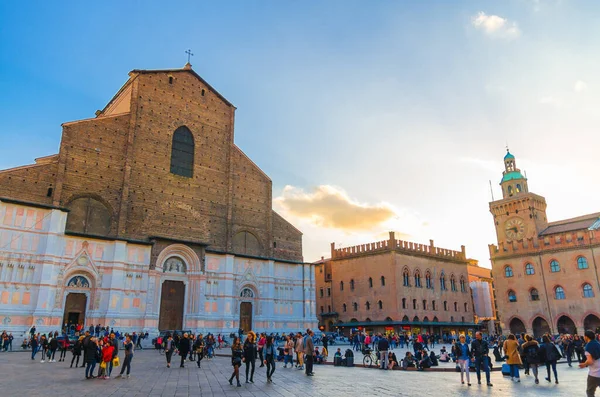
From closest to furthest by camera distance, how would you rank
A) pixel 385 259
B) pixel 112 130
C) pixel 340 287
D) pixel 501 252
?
pixel 112 130 → pixel 385 259 → pixel 340 287 → pixel 501 252

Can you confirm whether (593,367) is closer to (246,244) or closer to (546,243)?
(246,244)

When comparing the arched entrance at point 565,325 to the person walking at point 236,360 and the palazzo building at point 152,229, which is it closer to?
the palazzo building at point 152,229

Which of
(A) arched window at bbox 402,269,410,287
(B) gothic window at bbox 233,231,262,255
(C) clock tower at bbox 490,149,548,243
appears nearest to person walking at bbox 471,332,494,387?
(B) gothic window at bbox 233,231,262,255

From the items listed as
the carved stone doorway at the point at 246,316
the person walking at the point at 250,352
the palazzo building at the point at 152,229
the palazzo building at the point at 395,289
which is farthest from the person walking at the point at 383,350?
the palazzo building at the point at 395,289

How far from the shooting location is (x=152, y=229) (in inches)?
1136

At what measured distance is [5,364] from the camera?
15273 millimetres

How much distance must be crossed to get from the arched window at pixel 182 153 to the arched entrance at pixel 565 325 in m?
39.6

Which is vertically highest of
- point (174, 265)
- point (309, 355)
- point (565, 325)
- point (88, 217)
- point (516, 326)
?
point (88, 217)

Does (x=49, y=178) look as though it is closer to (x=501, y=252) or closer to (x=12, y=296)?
(x=12, y=296)

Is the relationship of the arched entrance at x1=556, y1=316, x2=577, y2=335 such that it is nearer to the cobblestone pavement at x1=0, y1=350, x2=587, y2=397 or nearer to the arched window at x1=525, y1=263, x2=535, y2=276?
the arched window at x1=525, y1=263, x2=535, y2=276

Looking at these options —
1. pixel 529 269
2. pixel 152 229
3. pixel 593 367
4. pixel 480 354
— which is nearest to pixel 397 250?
pixel 529 269

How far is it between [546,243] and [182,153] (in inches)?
1550

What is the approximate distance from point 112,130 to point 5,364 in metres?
17.7

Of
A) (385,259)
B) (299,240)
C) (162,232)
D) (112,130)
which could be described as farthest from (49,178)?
(385,259)
